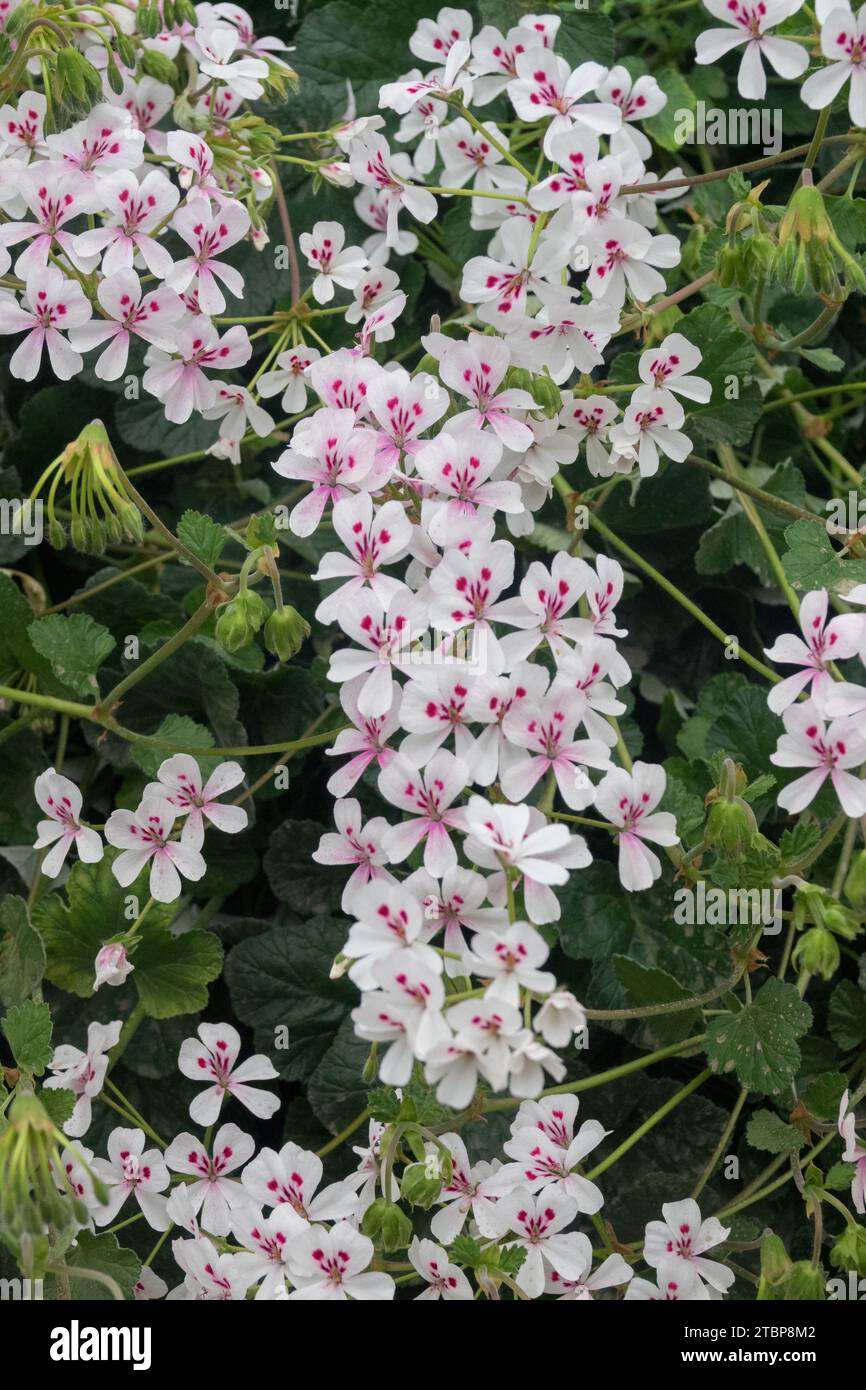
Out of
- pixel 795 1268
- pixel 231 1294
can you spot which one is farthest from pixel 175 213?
pixel 795 1268

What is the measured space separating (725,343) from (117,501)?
604mm

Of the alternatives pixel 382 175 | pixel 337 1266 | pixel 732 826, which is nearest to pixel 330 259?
pixel 382 175

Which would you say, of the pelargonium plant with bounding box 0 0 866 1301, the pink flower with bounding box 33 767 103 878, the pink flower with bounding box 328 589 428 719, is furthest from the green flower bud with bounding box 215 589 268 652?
the pink flower with bounding box 33 767 103 878

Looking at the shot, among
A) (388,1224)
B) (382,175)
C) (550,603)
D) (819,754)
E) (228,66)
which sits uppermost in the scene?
(228,66)

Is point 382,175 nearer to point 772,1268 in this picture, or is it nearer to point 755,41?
point 755,41

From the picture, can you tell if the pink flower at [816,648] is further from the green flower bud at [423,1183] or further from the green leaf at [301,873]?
the green leaf at [301,873]

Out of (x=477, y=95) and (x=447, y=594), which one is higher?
(x=477, y=95)

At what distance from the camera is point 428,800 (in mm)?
996

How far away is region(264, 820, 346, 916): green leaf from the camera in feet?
4.68

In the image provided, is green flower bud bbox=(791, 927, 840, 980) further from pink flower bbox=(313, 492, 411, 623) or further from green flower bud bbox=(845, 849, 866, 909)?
pink flower bbox=(313, 492, 411, 623)

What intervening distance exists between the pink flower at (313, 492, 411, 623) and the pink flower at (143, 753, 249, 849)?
0.25m

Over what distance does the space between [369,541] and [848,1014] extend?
64 cm

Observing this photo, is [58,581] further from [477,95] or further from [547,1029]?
[547,1029]
